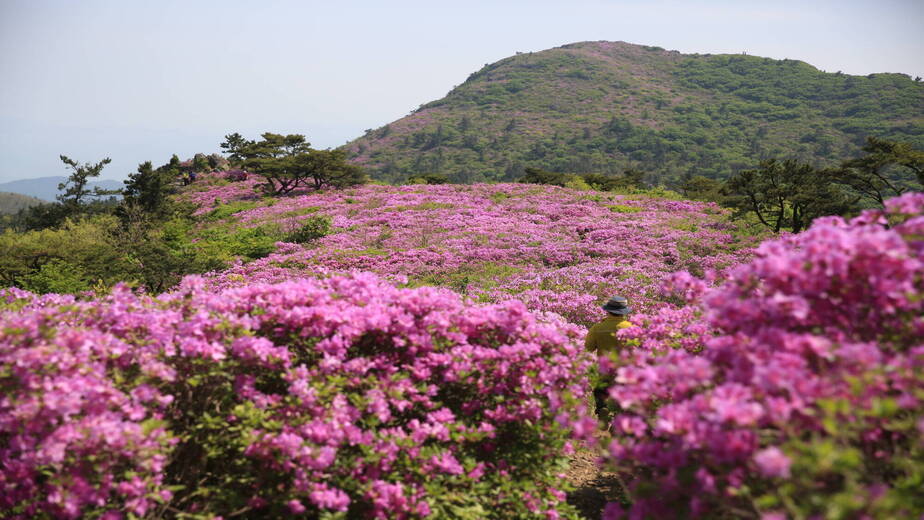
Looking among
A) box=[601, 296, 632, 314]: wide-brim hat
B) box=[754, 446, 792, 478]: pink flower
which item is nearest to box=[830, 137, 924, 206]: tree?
box=[601, 296, 632, 314]: wide-brim hat

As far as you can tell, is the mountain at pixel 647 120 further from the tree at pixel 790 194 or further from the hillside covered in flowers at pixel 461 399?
the hillside covered in flowers at pixel 461 399

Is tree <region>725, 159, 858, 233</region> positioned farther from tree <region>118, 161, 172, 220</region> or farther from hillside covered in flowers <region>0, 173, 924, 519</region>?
tree <region>118, 161, 172, 220</region>

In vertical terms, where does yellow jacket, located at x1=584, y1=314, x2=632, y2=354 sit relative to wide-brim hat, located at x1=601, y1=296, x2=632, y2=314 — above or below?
below

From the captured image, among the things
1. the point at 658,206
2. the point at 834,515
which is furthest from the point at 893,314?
the point at 658,206

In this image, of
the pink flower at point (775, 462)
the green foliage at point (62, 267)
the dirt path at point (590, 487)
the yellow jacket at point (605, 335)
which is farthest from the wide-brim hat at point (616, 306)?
the green foliage at point (62, 267)

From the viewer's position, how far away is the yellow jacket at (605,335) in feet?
22.3

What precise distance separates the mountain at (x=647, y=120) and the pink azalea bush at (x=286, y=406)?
85535mm

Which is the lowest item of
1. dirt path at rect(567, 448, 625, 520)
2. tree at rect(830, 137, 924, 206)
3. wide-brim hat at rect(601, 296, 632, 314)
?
dirt path at rect(567, 448, 625, 520)

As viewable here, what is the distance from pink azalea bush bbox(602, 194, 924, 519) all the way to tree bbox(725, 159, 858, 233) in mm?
16291

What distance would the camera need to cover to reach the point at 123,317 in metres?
3.89

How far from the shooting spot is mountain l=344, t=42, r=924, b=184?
3765 inches

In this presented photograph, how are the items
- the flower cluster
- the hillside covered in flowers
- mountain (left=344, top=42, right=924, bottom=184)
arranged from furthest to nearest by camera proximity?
1. mountain (left=344, top=42, right=924, bottom=184)
2. the flower cluster
3. the hillside covered in flowers

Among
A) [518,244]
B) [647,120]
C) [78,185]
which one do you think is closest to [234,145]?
[78,185]

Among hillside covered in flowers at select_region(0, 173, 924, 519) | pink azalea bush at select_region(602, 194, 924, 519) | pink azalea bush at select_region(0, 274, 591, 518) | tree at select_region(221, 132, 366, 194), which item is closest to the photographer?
pink azalea bush at select_region(602, 194, 924, 519)
